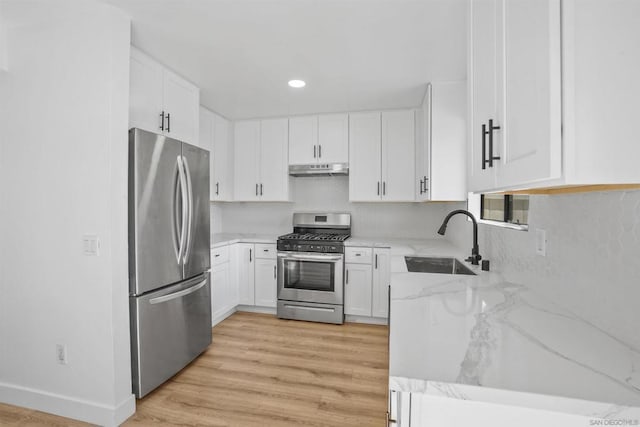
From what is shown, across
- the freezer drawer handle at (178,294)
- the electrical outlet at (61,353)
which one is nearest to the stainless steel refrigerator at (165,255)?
the freezer drawer handle at (178,294)

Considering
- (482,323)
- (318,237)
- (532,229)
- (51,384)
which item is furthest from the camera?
(318,237)

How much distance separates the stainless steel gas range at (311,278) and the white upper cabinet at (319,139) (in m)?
0.94

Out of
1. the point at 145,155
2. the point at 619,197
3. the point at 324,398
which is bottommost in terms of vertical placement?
the point at 324,398

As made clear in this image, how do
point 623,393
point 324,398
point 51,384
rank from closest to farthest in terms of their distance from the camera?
point 623,393 < point 51,384 < point 324,398

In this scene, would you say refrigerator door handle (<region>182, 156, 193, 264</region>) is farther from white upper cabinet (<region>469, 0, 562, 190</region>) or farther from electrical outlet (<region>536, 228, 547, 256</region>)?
electrical outlet (<region>536, 228, 547, 256</region>)

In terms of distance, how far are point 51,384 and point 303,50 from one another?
2699 mm

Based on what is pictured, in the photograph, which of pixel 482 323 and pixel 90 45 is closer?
pixel 482 323

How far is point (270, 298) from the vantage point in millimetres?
3629

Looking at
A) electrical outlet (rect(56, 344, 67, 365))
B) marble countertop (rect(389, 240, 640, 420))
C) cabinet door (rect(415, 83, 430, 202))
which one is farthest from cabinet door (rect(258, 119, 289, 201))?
marble countertop (rect(389, 240, 640, 420))

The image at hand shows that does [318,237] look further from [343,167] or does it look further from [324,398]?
[324,398]

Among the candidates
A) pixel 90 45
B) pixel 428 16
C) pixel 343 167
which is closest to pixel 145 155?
pixel 90 45

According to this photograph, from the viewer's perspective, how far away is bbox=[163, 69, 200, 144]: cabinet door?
243cm

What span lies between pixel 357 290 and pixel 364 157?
1505 millimetres

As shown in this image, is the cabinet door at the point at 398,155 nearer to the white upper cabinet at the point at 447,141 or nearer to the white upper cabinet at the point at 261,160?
the white upper cabinet at the point at 447,141
